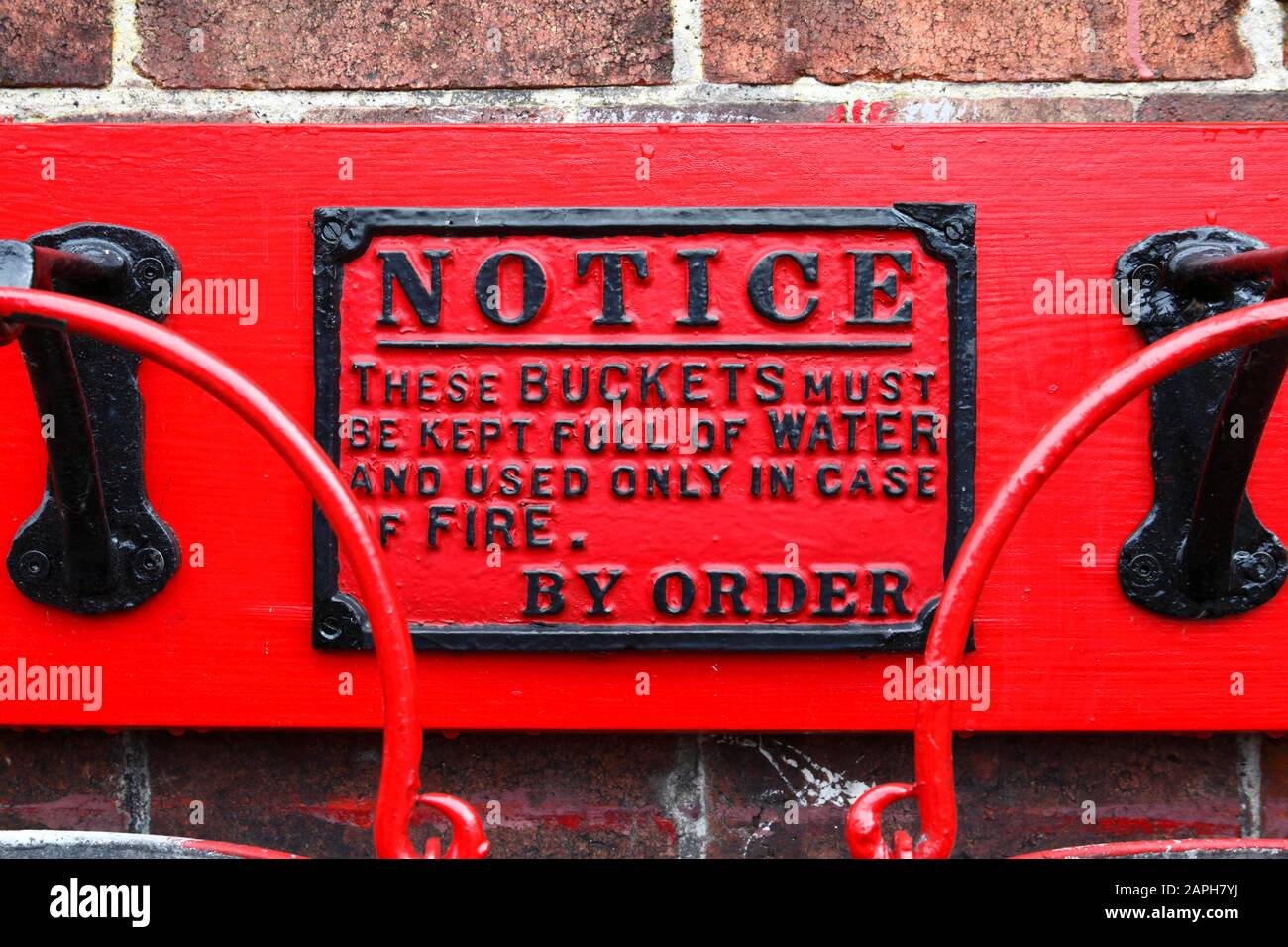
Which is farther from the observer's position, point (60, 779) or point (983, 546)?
point (60, 779)

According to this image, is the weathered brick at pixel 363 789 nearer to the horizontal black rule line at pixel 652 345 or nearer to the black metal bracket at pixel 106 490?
the black metal bracket at pixel 106 490

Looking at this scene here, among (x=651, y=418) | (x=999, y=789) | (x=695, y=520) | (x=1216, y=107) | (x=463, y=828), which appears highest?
(x=1216, y=107)

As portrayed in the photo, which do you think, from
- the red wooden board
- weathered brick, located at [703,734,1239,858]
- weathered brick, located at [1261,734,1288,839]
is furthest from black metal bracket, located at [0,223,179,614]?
weathered brick, located at [1261,734,1288,839]

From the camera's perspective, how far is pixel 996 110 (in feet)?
3.94

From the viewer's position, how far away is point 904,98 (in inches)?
47.4

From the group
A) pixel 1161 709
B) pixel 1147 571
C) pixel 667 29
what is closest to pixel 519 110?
pixel 667 29

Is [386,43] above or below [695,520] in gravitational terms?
above

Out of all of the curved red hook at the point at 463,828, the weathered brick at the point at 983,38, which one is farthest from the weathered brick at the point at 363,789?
the weathered brick at the point at 983,38

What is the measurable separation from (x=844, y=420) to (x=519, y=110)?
546 millimetres

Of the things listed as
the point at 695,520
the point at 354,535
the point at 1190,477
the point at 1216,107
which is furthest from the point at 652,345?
the point at 1216,107

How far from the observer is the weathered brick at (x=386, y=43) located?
1196 mm

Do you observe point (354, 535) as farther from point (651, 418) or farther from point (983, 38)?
point (983, 38)

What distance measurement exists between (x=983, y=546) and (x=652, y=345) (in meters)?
0.50

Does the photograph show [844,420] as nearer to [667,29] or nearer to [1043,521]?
[1043,521]
